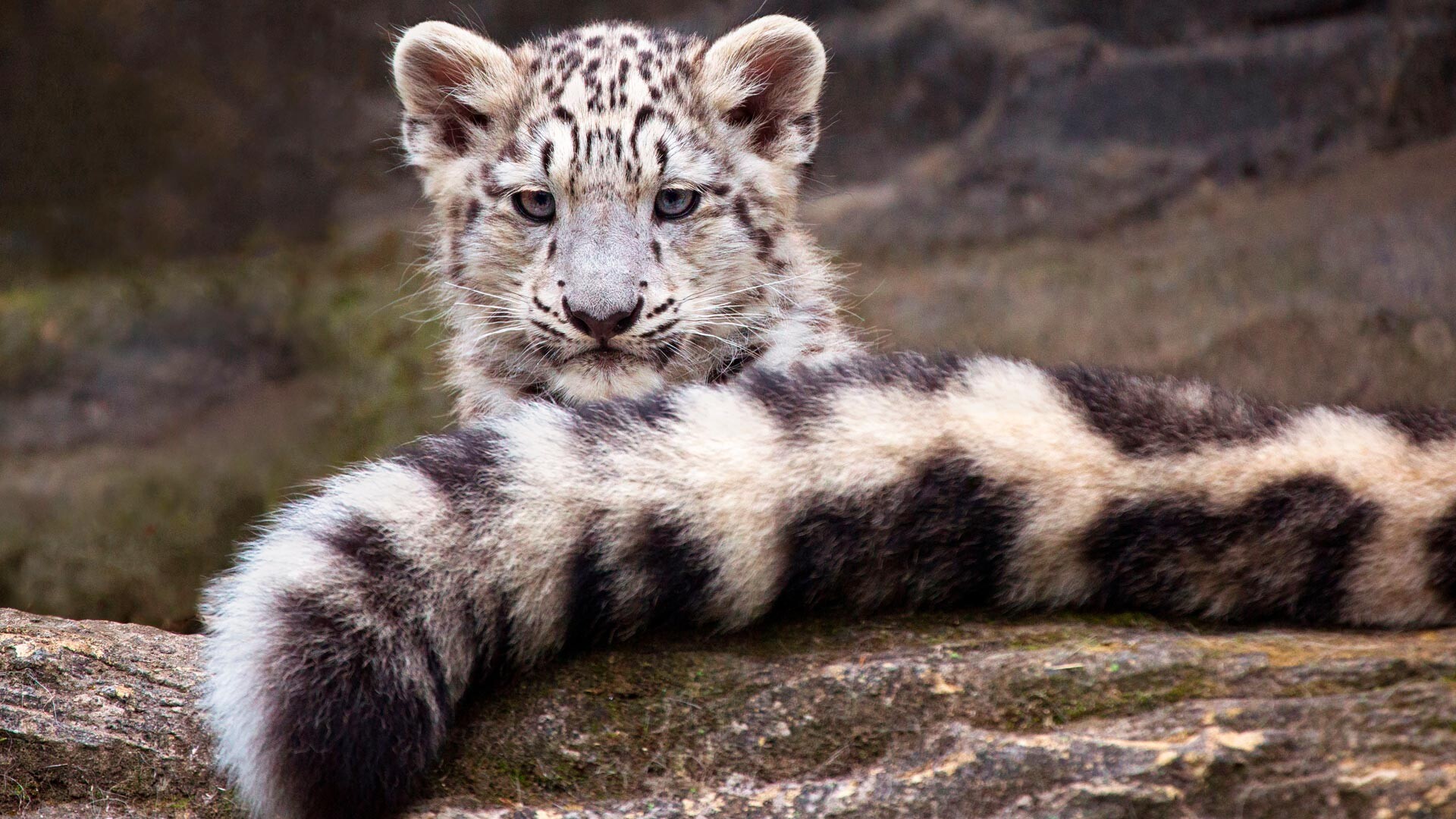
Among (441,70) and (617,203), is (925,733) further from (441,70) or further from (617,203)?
(441,70)

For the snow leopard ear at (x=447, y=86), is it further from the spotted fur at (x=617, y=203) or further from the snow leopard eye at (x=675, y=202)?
the snow leopard eye at (x=675, y=202)

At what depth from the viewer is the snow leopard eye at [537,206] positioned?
8.74ft

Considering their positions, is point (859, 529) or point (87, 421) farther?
point (87, 421)

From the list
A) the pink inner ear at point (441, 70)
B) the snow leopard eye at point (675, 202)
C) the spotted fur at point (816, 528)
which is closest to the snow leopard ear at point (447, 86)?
the pink inner ear at point (441, 70)

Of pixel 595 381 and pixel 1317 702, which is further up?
pixel 595 381

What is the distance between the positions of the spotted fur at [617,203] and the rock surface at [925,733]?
0.84 m

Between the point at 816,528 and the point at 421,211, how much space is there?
3.60 meters

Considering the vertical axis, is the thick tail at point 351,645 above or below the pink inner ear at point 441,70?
below

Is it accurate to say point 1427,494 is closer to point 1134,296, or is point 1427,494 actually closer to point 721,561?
point 721,561

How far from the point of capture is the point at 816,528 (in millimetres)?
1661

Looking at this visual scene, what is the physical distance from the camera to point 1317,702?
155 centimetres

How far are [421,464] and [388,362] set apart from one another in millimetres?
3440

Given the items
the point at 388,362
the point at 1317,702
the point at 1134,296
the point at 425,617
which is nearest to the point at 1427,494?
the point at 1317,702

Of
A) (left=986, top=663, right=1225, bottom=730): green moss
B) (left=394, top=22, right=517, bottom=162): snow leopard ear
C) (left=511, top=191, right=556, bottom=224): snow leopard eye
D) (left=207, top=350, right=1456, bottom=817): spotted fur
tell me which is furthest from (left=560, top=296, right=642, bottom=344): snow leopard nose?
(left=986, top=663, right=1225, bottom=730): green moss
